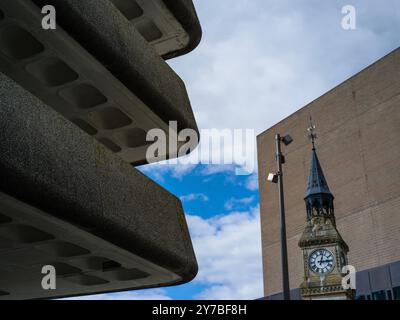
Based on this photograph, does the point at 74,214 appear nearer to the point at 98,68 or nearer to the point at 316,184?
the point at 98,68

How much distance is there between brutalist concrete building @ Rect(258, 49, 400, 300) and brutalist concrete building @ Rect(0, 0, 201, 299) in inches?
1578

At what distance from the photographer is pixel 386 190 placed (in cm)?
5056

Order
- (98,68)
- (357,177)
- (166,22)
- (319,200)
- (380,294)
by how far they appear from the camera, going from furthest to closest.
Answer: (357,177)
(319,200)
(380,294)
(166,22)
(98,68)

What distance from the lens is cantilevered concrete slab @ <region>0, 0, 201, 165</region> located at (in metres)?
8.16

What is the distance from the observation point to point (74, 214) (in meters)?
7.22

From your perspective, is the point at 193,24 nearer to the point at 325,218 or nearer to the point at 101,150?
the point at 101,150

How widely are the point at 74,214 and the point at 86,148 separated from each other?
1.13m

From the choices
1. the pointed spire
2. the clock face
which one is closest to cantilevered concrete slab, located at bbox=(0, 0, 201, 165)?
the clock face

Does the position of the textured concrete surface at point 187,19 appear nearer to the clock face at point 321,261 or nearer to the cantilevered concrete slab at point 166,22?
the cantilevered concrete slab at point 166,22

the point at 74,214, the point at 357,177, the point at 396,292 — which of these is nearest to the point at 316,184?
the point at 357,177

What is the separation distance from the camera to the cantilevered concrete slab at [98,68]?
816 cm

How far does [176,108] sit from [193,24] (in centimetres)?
288

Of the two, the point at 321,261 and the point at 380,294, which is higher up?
the point at 321,261

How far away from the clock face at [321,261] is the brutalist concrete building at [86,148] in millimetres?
34372
